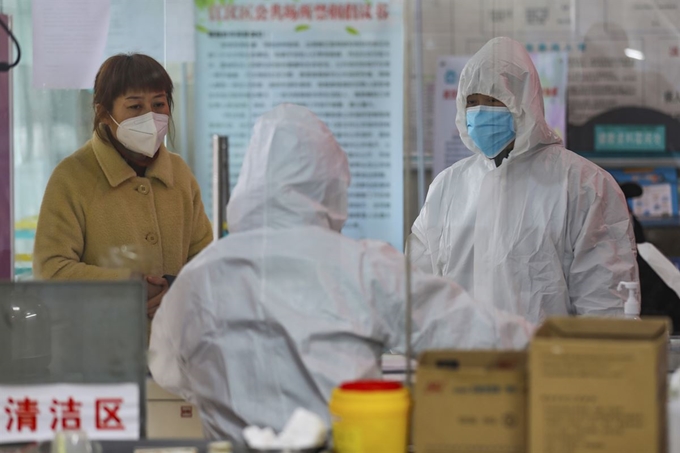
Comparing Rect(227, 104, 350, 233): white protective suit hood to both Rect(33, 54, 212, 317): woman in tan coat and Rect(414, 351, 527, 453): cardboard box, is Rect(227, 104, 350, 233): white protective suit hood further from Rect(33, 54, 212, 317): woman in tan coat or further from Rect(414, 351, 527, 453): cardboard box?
Rect(414, 351, 527, 453): cardboard box

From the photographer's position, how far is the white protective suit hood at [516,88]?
264 cm

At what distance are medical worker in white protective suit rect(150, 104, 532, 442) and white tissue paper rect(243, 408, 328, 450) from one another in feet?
0.60

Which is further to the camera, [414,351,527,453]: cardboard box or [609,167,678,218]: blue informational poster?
[609,167,678,218]: blue informational poster

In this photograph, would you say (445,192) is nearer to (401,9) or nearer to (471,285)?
(471,285)

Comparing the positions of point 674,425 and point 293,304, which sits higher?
point 293,304

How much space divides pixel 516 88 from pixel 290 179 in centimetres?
106

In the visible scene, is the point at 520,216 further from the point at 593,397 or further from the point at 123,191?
the point at 593,397

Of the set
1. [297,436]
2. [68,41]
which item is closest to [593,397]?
[297,436]

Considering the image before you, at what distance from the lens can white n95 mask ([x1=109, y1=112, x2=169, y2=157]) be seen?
2217 millimetres

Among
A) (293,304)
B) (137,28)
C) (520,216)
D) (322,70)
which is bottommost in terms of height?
(293,304)

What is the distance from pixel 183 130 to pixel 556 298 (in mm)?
1156

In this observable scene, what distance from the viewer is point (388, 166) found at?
6.87ft

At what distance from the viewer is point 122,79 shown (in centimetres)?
222

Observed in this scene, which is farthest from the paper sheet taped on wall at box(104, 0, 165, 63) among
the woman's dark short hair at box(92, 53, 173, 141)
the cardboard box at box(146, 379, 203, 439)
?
the cardboard box at box(146, 379, 203, 439)
